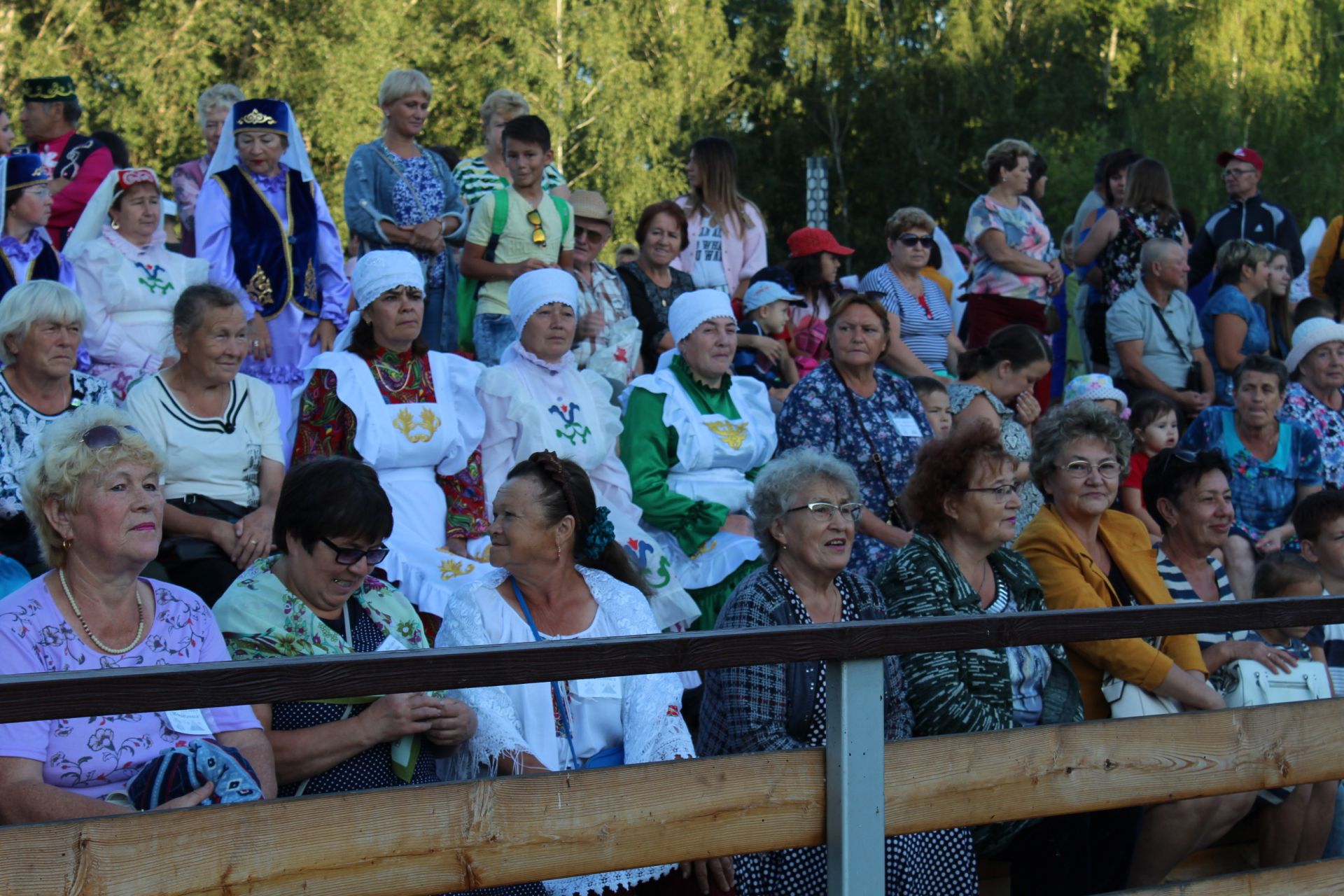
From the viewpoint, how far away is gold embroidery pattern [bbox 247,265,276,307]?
625 cm

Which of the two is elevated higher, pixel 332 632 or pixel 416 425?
pixel 416 425

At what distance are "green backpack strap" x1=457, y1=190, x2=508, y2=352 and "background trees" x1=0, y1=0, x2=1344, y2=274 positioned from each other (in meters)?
14.8

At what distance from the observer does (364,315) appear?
5.13 meters

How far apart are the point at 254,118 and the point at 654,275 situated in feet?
6.81

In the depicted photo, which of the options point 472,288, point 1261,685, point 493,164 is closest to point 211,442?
point 472,288

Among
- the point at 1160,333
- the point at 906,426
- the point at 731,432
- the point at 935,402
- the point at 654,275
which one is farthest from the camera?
the point at 1160,333

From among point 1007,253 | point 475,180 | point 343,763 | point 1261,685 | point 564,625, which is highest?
point 475,180

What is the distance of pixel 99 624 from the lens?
321 cm

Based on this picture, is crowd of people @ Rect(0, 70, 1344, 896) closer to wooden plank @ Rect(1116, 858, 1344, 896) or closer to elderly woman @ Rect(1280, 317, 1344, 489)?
elderly woman @ Rect(1280, 317, 1344, 489)

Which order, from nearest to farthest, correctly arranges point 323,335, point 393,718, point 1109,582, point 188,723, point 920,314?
point 188,723
point 393,718
point 1109,582
point 323,335
point 920,314

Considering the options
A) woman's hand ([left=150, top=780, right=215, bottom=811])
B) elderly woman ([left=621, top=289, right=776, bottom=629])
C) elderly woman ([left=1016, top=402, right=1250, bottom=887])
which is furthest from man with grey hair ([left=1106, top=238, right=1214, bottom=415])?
woman's hand ([left=150, top=780, right=215, bottom=811])

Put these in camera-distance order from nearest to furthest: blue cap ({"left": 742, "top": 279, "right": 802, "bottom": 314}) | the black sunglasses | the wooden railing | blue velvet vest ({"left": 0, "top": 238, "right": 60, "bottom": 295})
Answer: the wooden railing
the black sunglasses
blue velvet vest ({"left": 0, "top": 238, "right": 60, "bottom": 295})
blue cap ({"left": 742, "top": 279, "right": 802, "bottom": 314})

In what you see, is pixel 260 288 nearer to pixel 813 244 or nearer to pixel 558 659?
pixel 813 244

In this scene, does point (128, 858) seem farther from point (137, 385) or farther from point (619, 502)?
point (619, 502)
